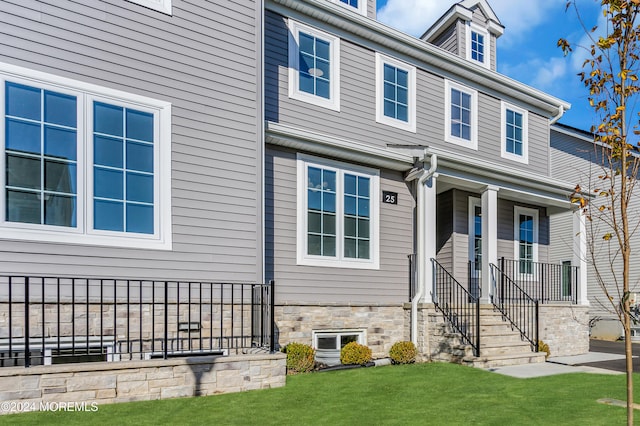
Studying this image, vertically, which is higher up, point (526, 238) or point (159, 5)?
point (159, 5)

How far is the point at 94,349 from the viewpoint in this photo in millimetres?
5895

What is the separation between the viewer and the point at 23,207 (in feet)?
18.2

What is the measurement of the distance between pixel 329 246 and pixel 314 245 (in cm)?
34

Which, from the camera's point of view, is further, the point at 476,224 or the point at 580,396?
the point at 476,224

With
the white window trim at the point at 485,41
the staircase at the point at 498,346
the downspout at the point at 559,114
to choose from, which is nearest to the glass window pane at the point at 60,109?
the staircase at the point at 498,346

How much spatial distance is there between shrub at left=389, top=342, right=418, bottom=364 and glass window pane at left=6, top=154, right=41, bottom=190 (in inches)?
250

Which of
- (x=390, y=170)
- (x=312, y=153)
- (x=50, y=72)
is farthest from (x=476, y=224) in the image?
(x=50, y=72)

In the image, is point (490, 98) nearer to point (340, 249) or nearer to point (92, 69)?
point (340, 249)

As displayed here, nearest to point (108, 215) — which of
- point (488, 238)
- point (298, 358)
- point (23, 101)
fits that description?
point (23, 101)

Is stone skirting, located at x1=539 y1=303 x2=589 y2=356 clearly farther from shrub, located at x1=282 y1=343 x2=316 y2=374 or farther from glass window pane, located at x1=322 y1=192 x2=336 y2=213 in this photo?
shrub, located at x1=282 y1=343 x2=316 y2=374

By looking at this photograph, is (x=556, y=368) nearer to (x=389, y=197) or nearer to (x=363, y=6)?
(x=389, y=197)

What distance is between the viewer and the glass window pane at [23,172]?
5.54 m

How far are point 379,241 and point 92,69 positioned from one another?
226 inches

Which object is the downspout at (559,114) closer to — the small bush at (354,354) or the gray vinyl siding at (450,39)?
the gray vinyl siding at (450,39)
